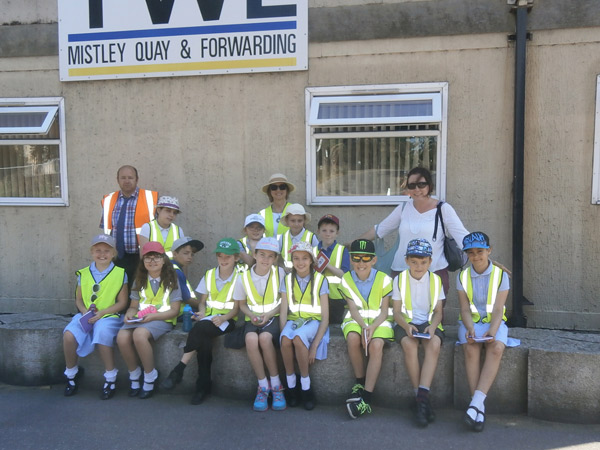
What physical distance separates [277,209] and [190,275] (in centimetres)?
156

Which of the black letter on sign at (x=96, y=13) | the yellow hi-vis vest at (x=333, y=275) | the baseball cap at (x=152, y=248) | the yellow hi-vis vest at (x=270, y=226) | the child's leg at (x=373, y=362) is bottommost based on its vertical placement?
the child's leg at (x=373, y=362)

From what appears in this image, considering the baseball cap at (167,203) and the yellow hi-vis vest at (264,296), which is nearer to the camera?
the yellow hi-vis vest at (264,296)

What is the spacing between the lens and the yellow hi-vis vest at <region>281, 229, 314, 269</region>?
4.68 metres

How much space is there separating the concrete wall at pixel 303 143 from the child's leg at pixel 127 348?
166 centimetres

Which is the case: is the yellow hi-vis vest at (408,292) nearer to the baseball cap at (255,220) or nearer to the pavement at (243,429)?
the pavement at (243,429)

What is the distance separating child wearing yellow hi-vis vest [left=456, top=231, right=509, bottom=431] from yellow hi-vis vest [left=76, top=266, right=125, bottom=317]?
2.96m

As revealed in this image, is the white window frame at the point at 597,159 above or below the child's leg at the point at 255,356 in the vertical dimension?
above

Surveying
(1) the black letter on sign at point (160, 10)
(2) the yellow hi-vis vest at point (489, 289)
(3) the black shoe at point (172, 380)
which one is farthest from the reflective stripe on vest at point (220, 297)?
(1) the black letter on sign at point (160, 10)

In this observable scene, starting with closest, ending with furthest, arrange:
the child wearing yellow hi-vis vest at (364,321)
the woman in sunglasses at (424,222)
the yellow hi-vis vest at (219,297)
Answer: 1. the child wearing yellow hi-vis vest at (364,321)
2. the woman in sunglasses at (424,222)
3. the yellow hi-vis vest at (219,297)

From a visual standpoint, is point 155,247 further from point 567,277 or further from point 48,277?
point 567,277

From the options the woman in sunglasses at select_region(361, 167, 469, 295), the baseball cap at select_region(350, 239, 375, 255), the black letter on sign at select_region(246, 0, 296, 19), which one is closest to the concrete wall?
the black letter on sign at select_region(246, 0, 296, 19)

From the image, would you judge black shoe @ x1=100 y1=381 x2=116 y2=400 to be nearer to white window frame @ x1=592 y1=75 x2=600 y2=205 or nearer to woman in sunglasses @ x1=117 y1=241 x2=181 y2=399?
woman in sunglasses @ x1=117 y1=241 x2=181 y2=399

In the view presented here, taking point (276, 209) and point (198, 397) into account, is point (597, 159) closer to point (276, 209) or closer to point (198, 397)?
point (276, 209)

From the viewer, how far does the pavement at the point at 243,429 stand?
350 cm
